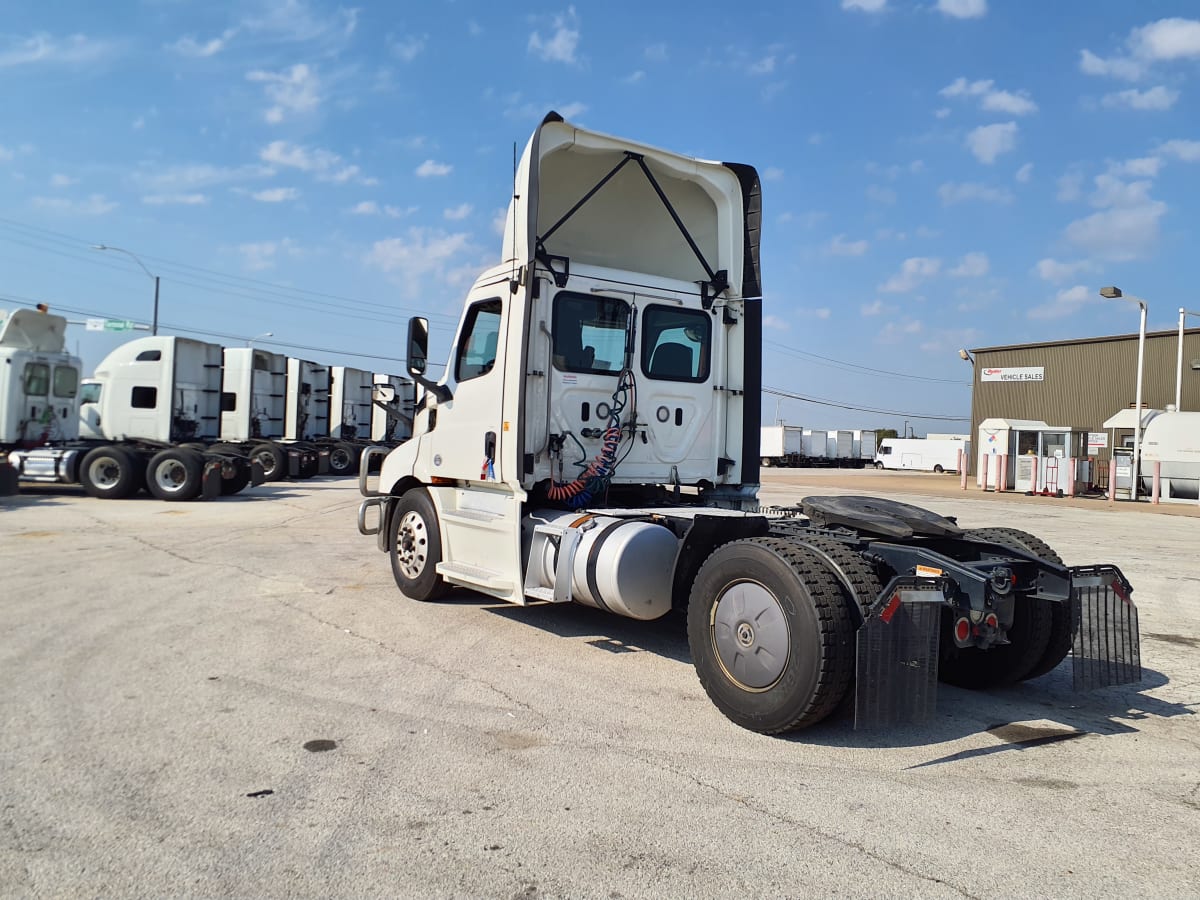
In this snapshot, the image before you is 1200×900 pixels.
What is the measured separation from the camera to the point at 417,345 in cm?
743

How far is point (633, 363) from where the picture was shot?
7.11m

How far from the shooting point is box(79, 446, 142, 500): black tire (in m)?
17.6

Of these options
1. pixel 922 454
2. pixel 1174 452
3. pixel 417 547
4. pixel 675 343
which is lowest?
pixel 417 547

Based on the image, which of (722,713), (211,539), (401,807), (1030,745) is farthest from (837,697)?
(211,539)

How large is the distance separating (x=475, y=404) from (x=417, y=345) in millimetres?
819

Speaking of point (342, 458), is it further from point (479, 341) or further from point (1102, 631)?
point (1102, 631)

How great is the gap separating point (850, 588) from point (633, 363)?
10.9ft

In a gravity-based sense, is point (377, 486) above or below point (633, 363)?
below

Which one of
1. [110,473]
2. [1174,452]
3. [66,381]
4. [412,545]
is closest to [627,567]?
[412,545]

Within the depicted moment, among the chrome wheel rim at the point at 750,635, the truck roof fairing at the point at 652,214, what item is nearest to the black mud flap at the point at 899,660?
the chrome wheel rim at the point at 750,635

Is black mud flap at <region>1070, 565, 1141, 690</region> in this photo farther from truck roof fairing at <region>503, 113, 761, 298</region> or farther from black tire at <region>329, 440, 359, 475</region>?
black tire at <region>329, 440, 359, 475</region>

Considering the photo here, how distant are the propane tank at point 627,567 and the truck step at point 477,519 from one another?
1.06 m

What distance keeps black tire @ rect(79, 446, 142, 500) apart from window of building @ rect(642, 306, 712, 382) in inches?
570

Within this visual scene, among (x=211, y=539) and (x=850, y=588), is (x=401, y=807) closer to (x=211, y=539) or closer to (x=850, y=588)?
(x=850, y=588)
